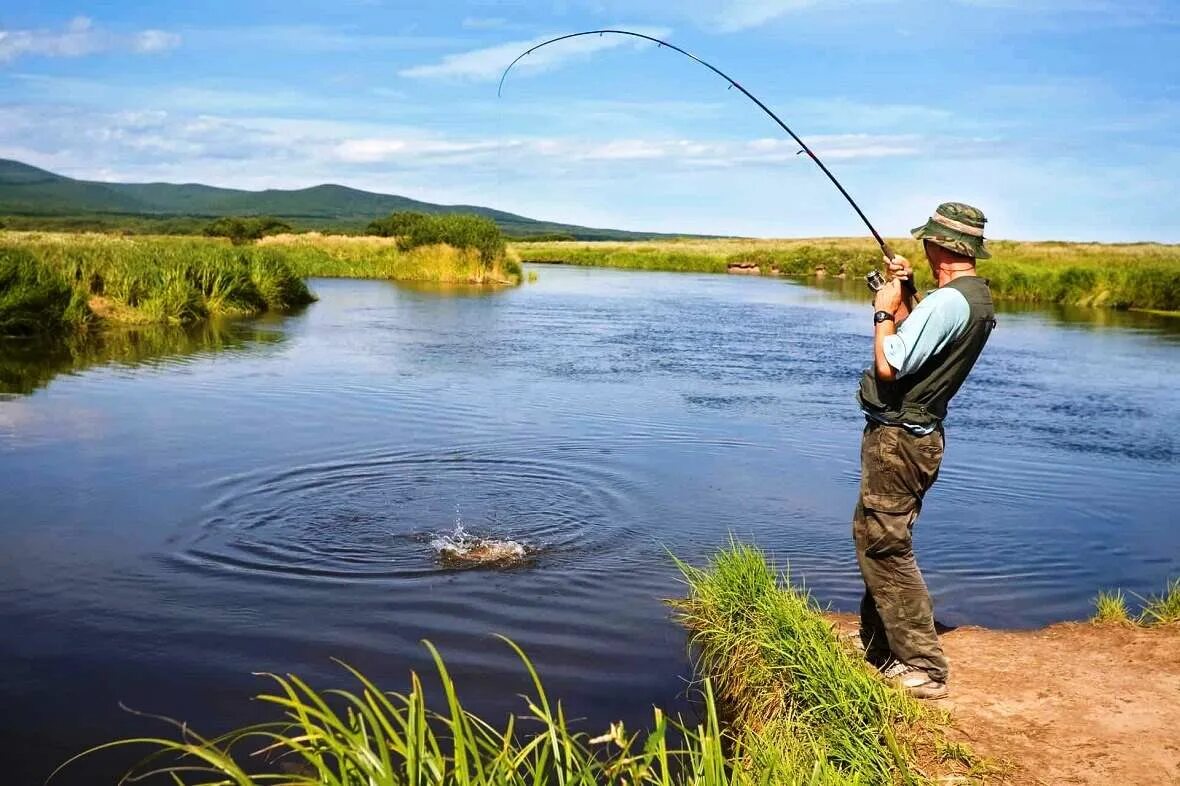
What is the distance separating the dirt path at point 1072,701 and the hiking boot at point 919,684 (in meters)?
0.05

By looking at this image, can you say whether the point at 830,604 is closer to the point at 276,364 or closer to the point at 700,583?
the point at 700,583

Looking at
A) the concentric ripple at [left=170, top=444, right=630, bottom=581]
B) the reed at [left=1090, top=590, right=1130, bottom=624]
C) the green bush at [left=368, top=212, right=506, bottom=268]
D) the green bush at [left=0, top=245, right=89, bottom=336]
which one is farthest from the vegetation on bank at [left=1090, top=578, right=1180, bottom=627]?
the green bush at [left=368, top=212, right=506, bottom=268]

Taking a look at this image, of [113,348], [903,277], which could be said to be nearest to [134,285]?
[113,348]

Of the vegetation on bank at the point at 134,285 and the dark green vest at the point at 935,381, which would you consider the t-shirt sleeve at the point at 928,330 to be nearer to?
the dark green vest at the point at 935,381

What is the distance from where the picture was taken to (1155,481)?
973 cm

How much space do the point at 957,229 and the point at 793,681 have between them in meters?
1.85

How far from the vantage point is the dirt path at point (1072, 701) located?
12.4 feet

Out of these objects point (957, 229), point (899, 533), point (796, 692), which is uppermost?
point (957, 229)

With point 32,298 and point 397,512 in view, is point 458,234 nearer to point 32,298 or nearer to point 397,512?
point 32,298

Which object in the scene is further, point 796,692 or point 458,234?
point 458,234

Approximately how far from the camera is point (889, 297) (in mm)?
4391

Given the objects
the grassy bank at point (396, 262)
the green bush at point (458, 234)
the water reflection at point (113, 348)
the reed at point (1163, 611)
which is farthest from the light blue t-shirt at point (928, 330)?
the grassy bank at point (396, 262)

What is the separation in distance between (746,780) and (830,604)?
9.91 ft

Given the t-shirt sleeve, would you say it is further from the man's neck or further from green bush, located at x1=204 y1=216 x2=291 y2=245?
green bush, located at x1=204 y1=216 x2=291 y2=245
